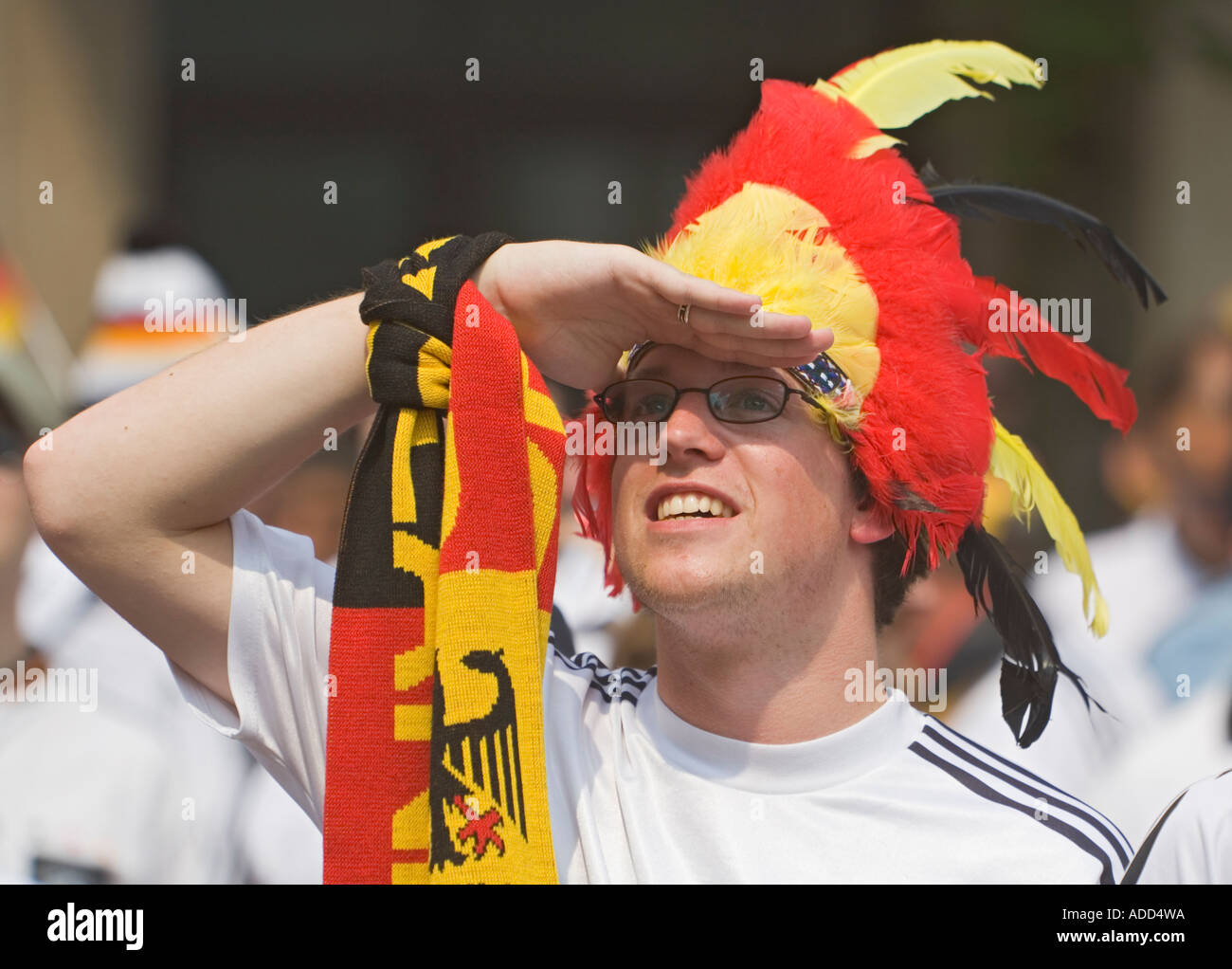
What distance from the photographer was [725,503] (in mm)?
2334

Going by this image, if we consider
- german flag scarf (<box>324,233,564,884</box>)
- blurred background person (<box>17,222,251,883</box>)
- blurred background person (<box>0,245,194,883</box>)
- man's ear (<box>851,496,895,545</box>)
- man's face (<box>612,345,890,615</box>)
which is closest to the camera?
german flag scarf (<box>324,233,564,884</box>)

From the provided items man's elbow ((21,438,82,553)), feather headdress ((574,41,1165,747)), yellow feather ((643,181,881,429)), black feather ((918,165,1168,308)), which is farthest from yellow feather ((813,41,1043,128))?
man's elbow ((21,438,82,553))

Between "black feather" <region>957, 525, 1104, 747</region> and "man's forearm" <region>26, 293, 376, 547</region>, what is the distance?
1285mm

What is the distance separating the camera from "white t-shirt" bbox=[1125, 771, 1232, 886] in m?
2.17

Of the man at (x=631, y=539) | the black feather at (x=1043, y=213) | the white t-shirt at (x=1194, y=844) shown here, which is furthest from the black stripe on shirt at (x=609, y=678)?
the black feather at (x=1043, y=213)

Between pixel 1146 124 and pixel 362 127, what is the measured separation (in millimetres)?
4060

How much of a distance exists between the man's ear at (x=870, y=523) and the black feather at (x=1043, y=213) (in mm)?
577

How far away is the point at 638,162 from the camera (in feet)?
23.6

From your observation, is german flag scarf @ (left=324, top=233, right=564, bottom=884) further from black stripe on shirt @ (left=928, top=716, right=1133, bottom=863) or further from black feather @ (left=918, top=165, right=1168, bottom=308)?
black feather @ (left=918, top=165, right=1168, bottom=308)

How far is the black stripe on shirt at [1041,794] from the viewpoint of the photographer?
225cm

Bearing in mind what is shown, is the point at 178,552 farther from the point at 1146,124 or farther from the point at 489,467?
the point at 1146,124

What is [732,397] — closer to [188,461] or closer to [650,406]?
[650,406]

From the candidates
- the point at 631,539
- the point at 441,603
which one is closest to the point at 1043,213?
the point at 631,539
